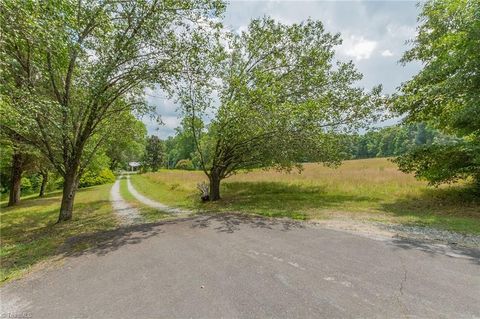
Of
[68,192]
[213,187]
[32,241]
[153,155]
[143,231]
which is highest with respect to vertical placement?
[153,155]

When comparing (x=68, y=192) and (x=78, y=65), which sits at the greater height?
(x=78, y=65)

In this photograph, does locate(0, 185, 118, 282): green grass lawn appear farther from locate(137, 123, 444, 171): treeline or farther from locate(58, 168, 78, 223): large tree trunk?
locate(137, 123, 444, 171): treeline

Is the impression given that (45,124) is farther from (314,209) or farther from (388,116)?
(388,116)

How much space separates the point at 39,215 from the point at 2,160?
7630mm

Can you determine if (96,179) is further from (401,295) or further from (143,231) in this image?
(401,295)

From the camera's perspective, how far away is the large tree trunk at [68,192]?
1114 centimetres

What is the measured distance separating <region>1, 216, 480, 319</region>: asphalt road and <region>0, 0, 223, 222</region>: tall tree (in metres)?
5.00

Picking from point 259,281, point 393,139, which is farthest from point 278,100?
point 393,139

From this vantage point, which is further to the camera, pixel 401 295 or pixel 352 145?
pixel 352 145

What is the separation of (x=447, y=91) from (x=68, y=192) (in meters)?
17.3

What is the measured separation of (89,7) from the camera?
8742 millimetres

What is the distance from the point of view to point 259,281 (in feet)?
14.1

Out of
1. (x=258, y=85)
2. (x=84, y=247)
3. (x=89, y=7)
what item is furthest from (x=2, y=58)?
(x=258, y=85)

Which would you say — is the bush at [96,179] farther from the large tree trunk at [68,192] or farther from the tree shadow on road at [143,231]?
the tree shadow on road at [143,231]
